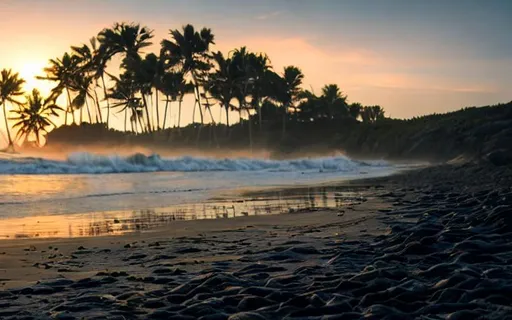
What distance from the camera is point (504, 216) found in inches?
278

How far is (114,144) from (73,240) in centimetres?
8288

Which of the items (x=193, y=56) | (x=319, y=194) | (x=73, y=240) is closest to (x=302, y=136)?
(x=193, y=56)

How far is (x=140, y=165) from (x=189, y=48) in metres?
38.0

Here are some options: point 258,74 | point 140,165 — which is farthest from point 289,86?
point 140,165

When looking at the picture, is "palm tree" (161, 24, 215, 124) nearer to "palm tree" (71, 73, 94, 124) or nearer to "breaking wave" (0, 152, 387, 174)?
"palm tree" (71, 73, 94, 124)

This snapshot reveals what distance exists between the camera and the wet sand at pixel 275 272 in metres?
4.07

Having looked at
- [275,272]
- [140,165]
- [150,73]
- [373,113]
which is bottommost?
[275,272]

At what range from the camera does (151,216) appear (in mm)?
10977

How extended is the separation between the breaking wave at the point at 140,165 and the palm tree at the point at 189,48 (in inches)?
1338

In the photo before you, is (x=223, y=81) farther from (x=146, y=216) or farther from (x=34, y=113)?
(x=146, y=216)

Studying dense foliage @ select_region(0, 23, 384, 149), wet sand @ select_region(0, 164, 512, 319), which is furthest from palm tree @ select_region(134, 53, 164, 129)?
wet sand @ select_region(0, 164, 512, 319)

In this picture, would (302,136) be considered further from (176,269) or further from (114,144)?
(176,269)

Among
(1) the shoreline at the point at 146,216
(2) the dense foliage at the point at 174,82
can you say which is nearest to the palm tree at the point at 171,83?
A: (2) the dense foliage at the point at 174,82

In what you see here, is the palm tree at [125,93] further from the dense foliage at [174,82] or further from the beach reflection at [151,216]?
the beach reflection at [151,216]
